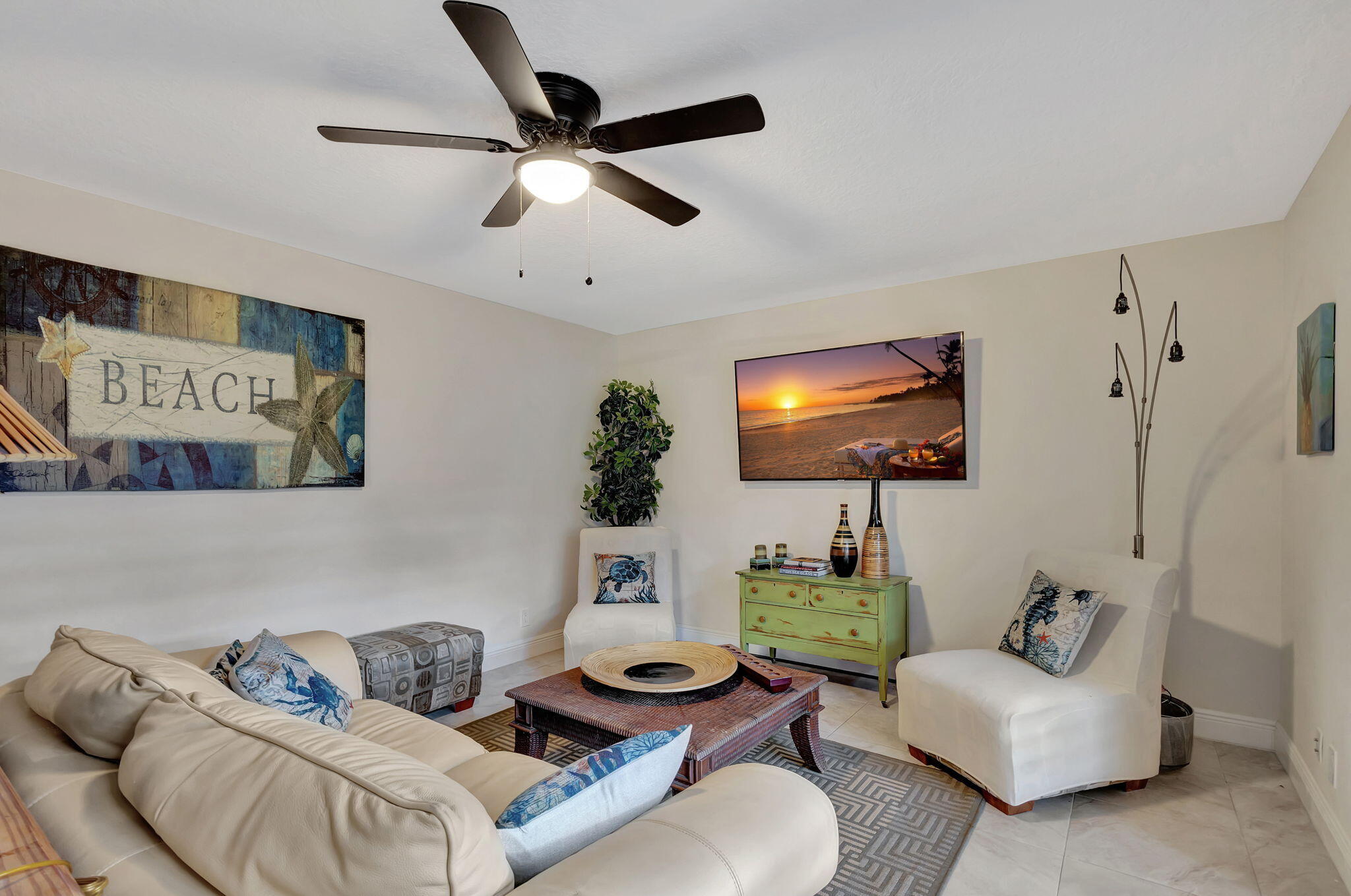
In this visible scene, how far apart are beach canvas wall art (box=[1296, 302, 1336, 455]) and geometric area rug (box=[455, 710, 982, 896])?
180 centimetres

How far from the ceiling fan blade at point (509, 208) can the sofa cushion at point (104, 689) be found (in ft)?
5.20

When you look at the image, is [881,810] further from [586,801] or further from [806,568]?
[586,801]

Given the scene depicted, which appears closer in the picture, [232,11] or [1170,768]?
[232,11]

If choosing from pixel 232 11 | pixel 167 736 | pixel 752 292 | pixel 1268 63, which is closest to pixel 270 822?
pixel 167 736

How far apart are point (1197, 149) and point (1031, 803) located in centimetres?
244

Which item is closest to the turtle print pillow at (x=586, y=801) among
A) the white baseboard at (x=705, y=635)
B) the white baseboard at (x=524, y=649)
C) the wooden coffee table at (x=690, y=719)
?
the wooden coffee table at (x=690, y=719)

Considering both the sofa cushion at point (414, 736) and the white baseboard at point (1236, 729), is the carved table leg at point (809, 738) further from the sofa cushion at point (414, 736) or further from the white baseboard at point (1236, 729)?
the white baseboard at point (1236, 729)

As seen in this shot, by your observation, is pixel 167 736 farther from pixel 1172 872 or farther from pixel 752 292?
pixel 752 292

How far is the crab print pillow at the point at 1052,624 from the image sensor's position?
8.70 ft

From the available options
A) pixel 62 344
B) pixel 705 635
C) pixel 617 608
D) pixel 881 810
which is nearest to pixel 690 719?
pixel 881 810

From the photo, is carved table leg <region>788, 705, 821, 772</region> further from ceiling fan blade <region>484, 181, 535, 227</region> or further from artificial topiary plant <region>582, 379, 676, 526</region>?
artificial topiary plant <region>582, 379, 676, 526</region>

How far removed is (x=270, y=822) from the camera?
0.90 meters

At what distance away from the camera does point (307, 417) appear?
3418 mm

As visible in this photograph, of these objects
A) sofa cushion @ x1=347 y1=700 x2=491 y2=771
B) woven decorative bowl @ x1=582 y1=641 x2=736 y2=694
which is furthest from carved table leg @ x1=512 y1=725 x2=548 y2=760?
sofa cushion @ x1=347 y1=700 x2=491 y2=771
